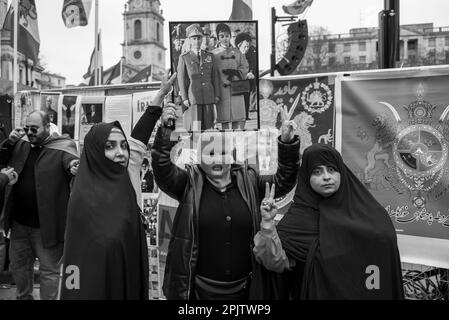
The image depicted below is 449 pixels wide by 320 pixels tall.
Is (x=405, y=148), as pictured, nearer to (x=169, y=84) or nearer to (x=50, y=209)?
(x=169, y=84)

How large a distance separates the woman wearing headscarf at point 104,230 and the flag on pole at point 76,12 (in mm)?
6099

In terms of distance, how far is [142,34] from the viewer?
91.2 metres

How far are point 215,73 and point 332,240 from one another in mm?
1590

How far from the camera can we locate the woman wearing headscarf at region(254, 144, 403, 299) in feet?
8.20

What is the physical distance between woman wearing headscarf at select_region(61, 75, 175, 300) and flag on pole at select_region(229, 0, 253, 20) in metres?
3.17

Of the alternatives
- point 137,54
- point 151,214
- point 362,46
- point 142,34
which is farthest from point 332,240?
point 142,34

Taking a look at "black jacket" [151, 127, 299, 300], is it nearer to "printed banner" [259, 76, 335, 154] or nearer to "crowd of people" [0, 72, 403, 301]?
"crowd of people" [0, 72, 403, 301]

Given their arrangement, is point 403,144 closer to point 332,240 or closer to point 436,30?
point 332,240

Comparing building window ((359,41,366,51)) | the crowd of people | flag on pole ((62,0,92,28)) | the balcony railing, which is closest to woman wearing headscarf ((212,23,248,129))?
the crowd of people

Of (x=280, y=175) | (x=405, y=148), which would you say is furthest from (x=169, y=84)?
(x=405, y=148)

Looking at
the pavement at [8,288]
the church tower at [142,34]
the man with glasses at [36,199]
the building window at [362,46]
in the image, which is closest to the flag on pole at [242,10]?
the man with glasses at [36,199]

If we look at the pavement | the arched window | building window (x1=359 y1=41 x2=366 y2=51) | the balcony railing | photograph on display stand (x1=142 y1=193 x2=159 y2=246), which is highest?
the arched window
